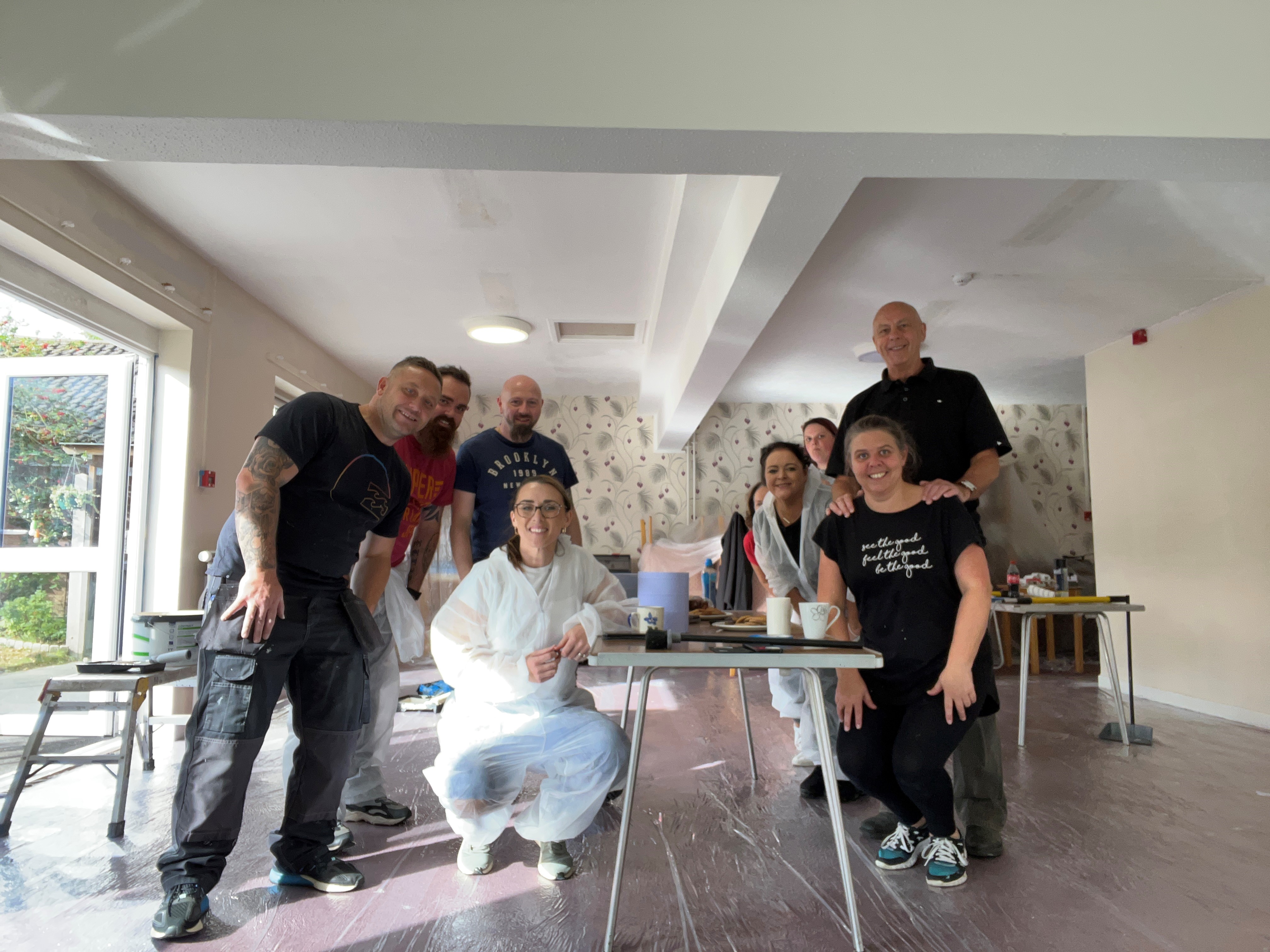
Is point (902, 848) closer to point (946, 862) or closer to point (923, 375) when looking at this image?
point (946, 862)

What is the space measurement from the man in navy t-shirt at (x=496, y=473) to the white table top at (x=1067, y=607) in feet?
7.02

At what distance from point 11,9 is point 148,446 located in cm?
235

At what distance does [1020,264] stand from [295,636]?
3870 mm

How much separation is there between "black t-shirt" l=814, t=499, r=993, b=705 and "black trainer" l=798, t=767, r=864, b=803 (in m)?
0.81

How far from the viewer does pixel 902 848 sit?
2.07m

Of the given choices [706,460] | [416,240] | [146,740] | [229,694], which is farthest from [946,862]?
[706,460]

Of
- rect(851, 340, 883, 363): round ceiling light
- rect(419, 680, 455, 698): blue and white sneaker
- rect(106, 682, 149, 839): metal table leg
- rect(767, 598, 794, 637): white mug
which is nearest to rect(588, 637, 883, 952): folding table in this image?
rect(767, 598, 794, 637): white mug

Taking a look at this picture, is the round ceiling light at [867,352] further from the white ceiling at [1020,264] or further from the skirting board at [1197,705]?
the skirting board at [1197,705]

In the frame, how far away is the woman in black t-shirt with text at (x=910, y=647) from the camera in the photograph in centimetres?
191

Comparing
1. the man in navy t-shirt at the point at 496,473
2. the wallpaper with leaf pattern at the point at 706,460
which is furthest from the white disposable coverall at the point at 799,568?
the wallpaper with leaf pattern at the point at 706,460

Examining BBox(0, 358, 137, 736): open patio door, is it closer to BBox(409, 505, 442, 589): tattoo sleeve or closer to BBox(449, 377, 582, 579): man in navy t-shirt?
BBox(409, 505, 442, 589): tattoo sleeve

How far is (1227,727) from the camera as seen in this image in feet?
13.7

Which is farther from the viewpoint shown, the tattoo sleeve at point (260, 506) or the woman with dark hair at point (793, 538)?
the woman with dark hair at point (793, 538)

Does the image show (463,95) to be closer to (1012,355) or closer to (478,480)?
(478,480)
